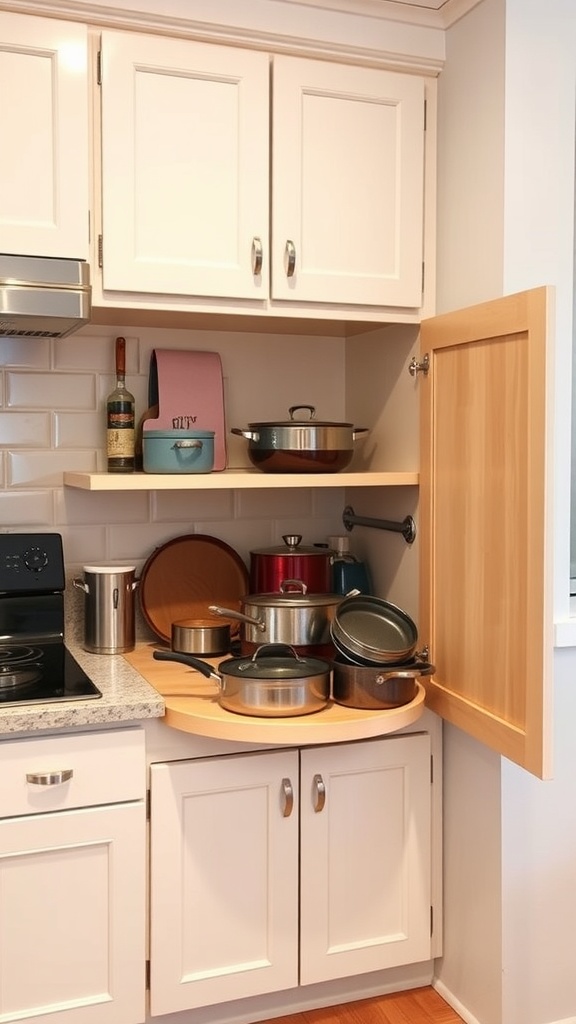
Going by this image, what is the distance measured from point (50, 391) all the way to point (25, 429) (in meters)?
0.11

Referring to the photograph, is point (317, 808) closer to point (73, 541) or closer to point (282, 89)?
point (73, 541)

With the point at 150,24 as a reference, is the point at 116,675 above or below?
below

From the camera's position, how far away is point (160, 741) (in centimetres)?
192

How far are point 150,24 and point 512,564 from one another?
133cm

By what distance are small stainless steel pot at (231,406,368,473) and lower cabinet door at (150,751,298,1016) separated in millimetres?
656

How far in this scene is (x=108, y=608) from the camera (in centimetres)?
227

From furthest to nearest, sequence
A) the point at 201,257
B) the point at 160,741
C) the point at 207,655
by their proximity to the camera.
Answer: the point at 207,655 → the point at 201,257 → the point at 160,741

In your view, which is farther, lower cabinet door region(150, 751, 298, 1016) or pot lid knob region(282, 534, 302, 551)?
pot lid knob region(282, 534, 302, 551)

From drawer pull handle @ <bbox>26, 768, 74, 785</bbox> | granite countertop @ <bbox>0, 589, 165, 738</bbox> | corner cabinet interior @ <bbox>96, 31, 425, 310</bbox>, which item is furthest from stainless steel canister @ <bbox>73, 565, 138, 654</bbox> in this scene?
corner cabinet interior @ <bbox>96, 31, 425, 310</bbox>

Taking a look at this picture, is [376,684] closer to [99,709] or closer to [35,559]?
[99,709]

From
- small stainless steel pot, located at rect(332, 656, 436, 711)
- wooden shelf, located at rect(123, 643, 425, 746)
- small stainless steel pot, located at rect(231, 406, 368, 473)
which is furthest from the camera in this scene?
small stainless steel pot, located at rect(231, 406, 368, 473)

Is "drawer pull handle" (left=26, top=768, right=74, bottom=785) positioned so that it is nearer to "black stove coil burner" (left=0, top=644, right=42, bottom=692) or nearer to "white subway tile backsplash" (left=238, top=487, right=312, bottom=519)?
"black stove coil burner" (left=0, top=644, right=42, bottom=692)

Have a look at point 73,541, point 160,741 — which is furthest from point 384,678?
point 73,541

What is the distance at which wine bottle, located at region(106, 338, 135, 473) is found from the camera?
7.45ft
